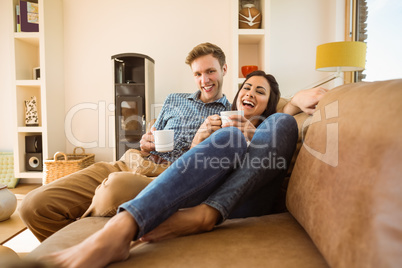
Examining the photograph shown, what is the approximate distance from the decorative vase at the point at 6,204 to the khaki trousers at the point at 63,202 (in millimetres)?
994

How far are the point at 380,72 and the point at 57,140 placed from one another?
3.41 metres

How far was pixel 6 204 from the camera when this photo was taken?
198 cm

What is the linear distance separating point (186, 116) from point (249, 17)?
4.98 feet

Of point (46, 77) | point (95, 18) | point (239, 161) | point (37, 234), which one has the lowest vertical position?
point (37, 234)

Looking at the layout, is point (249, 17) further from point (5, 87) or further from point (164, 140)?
point (5, 87)

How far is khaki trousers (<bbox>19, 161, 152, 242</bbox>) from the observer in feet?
3.52

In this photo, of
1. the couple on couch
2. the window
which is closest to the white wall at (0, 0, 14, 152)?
the couple on couch

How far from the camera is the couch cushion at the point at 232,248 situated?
0.65 m

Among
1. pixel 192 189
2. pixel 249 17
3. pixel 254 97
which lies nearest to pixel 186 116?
pixel 254 97

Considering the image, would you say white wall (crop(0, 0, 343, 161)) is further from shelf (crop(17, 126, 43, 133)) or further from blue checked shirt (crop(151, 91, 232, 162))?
blue checked shirt (crop(151, 91, 232, 162))

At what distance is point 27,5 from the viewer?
9.60 ft

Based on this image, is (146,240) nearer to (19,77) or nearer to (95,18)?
(19,77)

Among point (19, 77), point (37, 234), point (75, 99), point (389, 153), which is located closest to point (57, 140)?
point (75, 99)

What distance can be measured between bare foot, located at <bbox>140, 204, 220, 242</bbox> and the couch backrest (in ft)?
0.88
